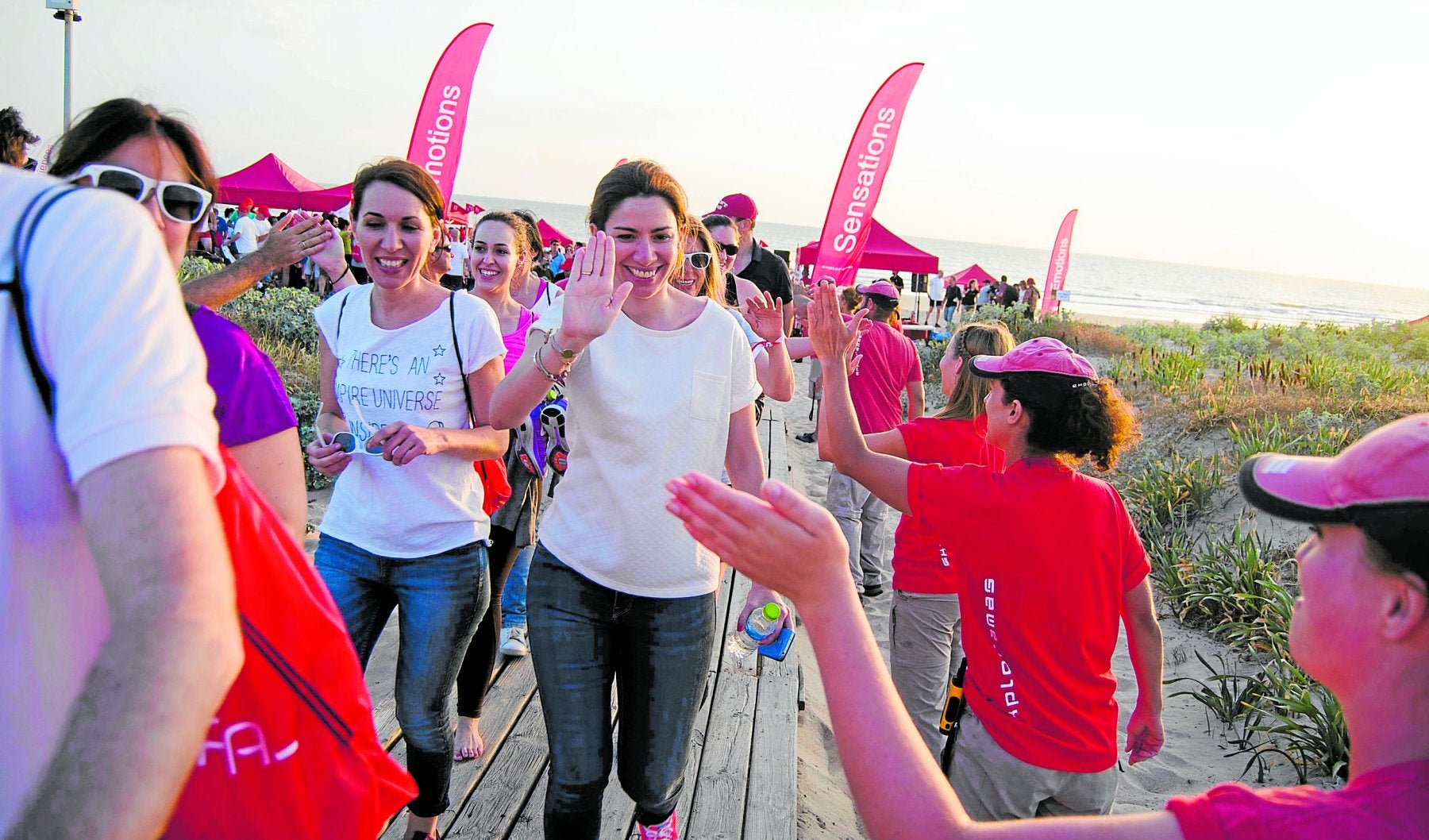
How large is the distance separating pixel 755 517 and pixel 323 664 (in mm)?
608

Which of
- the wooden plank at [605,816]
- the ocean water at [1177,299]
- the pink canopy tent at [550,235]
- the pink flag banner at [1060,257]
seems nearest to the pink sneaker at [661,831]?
the wooden plank at [605,816]

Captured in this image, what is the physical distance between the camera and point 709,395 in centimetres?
258

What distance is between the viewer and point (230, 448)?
163 centimetres

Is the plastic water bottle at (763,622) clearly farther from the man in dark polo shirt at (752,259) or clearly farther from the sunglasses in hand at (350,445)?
the man in dark polo shirt at (752,259)

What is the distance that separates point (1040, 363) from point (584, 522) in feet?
4.62

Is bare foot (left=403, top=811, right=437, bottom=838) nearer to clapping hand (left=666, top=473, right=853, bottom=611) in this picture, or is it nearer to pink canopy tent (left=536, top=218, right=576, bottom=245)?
clapping hand (left=666, top=473, right=853, bottom=611)

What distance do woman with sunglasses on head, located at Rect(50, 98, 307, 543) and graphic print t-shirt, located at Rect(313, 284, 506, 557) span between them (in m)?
0.94

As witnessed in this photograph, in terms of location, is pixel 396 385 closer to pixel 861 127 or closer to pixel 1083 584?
pixel 1083 584

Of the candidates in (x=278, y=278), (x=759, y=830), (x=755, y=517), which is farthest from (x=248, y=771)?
(x=278, y=278)

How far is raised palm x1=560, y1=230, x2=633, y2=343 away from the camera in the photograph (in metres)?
2.33

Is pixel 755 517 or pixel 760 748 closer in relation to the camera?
pixel 755 517

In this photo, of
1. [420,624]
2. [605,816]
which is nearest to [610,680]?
[420,624]

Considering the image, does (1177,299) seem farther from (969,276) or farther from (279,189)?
(279,189)

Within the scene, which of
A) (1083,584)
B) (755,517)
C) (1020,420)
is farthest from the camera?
(1020,420)
